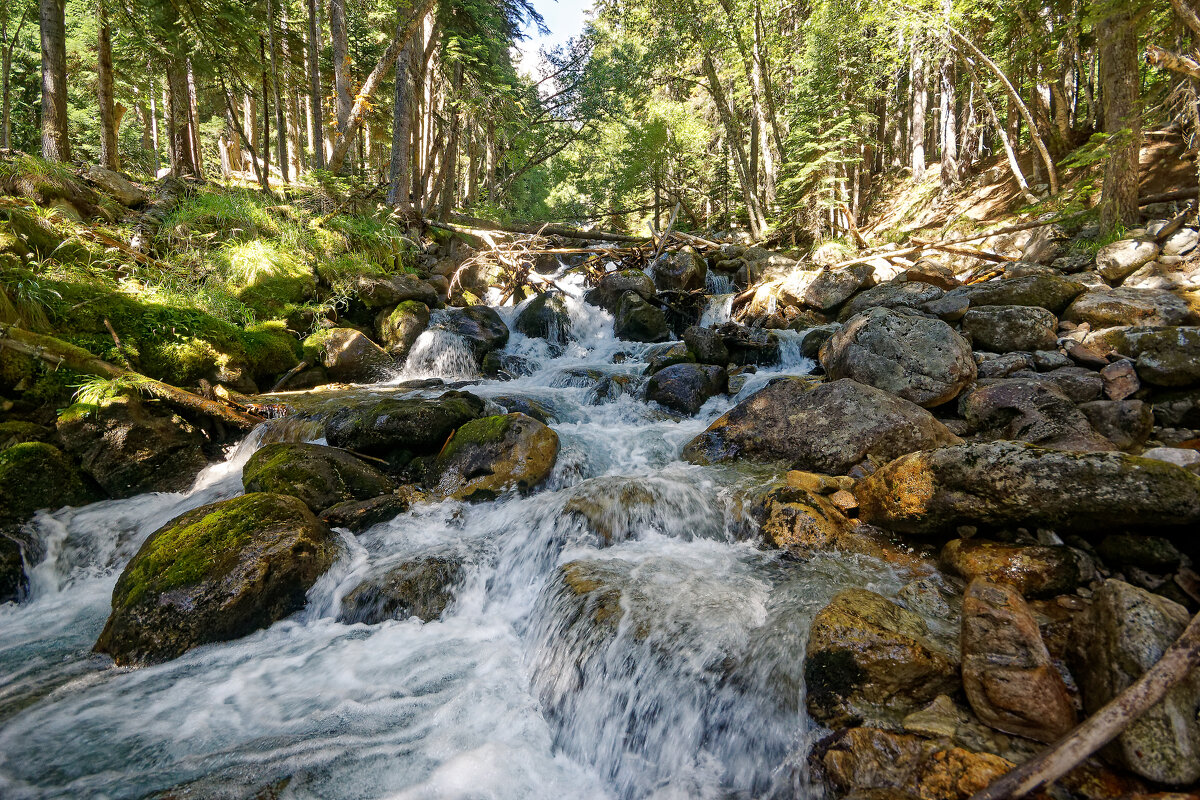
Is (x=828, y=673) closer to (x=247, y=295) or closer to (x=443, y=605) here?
(x=443, y=605)

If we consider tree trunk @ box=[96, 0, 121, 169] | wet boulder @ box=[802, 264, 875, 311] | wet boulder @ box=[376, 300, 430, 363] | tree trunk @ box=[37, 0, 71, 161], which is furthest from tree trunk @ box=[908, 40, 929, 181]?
tree trunk @ box=[96, 0, 121, 169]

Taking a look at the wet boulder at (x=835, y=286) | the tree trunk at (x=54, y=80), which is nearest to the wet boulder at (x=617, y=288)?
the wet boulder at (x=835, y=286)

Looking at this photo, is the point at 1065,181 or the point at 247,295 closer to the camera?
the point at 247,295

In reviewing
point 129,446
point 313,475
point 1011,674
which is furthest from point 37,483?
point 1011,674

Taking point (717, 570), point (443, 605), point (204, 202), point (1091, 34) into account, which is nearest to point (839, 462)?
point (717, 570)

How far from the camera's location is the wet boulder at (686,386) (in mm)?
8578

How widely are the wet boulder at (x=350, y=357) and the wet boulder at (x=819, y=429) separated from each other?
6.50 m

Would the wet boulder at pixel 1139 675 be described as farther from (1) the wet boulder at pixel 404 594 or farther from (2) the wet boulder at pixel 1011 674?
(1) the wet boulder at pixel 404 594

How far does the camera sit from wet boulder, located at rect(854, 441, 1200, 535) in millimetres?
3115

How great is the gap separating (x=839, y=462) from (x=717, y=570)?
2312 millimetres

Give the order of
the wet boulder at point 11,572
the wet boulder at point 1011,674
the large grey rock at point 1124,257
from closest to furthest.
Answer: the wet boulder at point 1011,674 → the wet boulder at point 11,572 → the large grey rock at point 1124,257

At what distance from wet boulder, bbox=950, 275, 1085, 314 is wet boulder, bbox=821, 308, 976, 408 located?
84.2 inches

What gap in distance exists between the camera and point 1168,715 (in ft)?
6.44

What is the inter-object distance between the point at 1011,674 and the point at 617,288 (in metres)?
12.3
